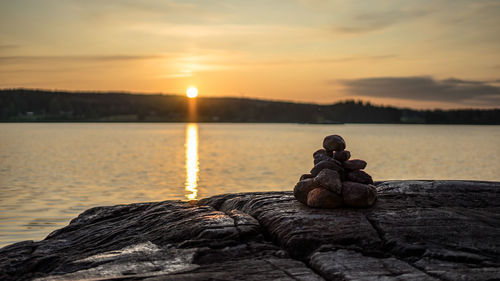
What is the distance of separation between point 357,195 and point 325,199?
727 millimetres

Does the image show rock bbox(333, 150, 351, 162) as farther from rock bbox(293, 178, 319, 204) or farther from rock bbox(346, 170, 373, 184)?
rock bbox(293, 178, 319, 204)

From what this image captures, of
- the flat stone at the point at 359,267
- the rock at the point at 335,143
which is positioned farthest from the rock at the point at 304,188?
the flat stone at the point at 359,267

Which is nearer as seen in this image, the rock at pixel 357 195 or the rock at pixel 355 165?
the rock at pixel 357 195

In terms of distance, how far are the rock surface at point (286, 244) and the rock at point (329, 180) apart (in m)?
0.50

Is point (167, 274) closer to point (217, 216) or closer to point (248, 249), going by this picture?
point (248, 249)

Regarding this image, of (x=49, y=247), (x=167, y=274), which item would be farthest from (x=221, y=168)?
(x=167, y=274)

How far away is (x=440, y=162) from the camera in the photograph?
202ft

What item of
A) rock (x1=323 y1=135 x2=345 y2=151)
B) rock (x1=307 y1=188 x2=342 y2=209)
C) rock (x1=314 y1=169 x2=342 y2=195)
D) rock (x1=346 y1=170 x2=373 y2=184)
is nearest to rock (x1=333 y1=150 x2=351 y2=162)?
rock (x1=323 y1=135 x2=345 y2=151)

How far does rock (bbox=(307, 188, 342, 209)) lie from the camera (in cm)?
1076

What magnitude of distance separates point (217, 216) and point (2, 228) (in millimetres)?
13773

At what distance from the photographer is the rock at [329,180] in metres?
10.8

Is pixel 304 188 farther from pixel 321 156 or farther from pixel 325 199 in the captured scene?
pixel 321 156

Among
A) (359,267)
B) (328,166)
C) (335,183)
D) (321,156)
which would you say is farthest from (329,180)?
(359,267)

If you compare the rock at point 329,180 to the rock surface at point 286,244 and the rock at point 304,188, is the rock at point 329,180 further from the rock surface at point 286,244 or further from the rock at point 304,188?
the rock surface at point 286,244
